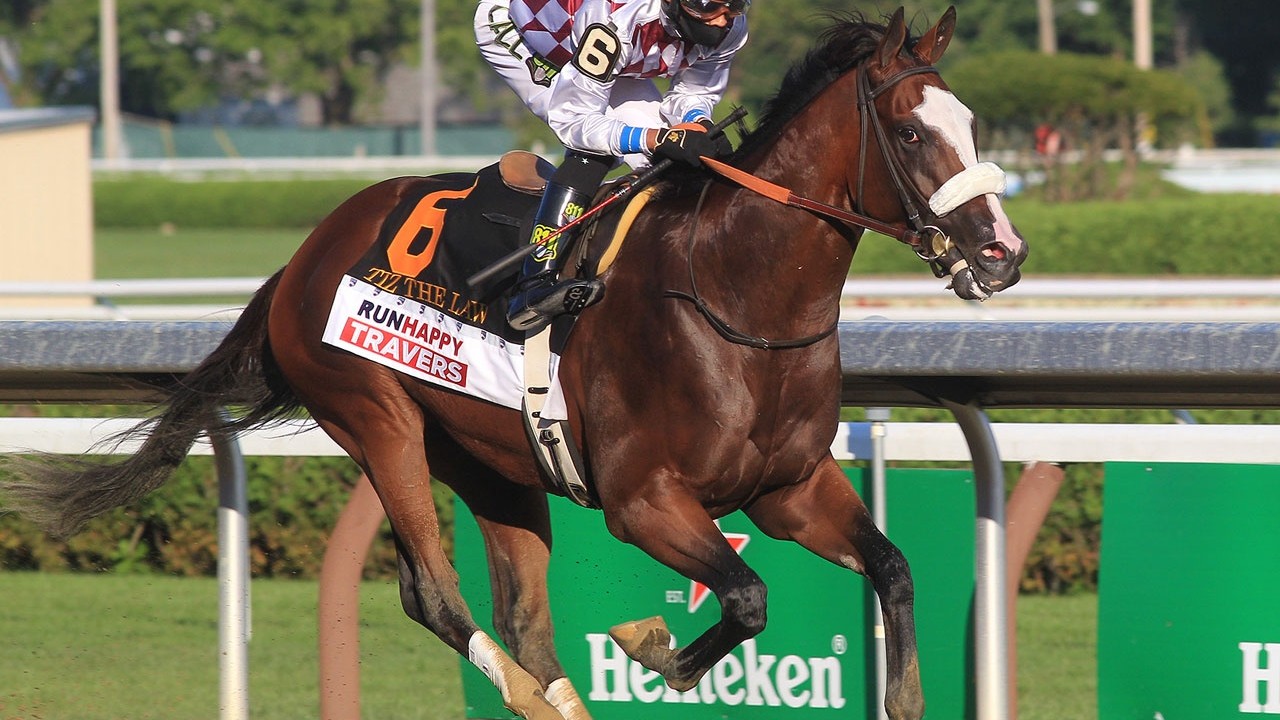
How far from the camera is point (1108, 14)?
146ft

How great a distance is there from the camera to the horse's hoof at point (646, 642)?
3256 millimetres

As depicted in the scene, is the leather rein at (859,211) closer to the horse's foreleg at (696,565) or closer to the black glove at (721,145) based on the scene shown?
the black glove at (721,145)

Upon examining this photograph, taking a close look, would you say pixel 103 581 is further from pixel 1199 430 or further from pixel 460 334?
pixel 1199 430

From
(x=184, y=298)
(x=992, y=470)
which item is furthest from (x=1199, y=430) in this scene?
(x=184, y=298)

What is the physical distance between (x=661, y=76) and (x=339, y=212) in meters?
0.88

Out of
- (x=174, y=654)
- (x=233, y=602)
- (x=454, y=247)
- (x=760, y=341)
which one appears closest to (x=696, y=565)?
(x=760, y=341)

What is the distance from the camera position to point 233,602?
3.69 metres

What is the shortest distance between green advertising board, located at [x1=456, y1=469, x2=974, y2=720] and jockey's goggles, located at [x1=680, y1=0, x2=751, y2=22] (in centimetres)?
107

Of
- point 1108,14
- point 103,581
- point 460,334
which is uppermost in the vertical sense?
point 1108,14

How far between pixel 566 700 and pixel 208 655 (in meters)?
1.93

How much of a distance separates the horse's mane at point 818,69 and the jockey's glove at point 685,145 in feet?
0.26

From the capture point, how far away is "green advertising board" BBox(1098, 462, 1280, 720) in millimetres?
3391

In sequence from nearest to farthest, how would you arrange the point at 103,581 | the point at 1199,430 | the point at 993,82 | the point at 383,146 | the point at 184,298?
1. the point at 1199,430
2. the point at 103,581
3. the point at 184,298
4. the point at 993,82
5. the point at 383,146

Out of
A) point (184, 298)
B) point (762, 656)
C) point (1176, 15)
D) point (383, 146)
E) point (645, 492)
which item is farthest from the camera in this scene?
point (1176, 15)
